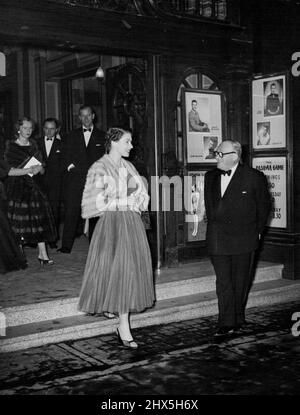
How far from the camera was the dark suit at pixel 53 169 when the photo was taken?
9211mm

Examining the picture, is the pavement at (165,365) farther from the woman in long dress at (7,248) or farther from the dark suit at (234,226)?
the woman in long dress at (7,248)

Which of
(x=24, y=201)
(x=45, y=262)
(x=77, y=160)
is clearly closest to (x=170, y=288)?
(x=45, y=262)

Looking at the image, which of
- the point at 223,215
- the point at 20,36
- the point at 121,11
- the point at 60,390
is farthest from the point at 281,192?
the point at 60,390

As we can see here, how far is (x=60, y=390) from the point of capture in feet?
15.1

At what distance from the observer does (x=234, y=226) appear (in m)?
6.00

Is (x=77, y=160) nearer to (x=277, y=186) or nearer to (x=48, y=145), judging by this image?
(x=48, y=145)

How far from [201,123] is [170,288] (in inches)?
103

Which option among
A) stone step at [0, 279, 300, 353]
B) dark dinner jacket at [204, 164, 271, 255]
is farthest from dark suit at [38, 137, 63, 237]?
dark dinner jacket at [204, 164, 271, 255]

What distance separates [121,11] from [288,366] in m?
4.90

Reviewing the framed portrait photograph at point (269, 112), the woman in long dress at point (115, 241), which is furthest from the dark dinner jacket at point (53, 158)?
the woman in long dress at point (115, 241)

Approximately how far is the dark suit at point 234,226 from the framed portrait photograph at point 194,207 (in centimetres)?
233

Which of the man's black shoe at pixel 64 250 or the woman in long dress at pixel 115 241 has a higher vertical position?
the woman in long dress at pixel 115 241

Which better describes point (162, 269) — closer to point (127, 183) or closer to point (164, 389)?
point (127, 183)

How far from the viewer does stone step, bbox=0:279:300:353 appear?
572 centimetres
